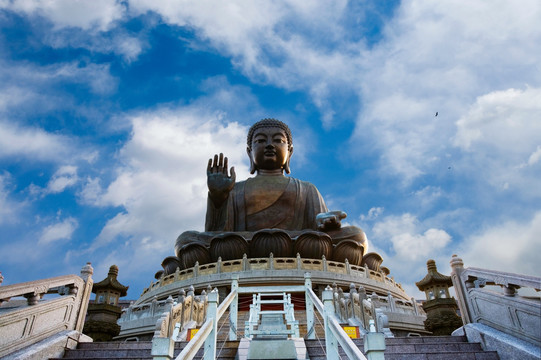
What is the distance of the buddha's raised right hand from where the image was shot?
1720 centimetres

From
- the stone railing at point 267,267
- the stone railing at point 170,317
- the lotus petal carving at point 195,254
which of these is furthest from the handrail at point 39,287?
the lotus petal carving at point 195,254

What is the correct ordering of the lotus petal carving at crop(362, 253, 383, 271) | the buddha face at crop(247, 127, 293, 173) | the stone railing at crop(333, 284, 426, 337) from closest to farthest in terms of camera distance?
the stone railing at crop(333, 284, 426, 337)
the lotus petal carving at crop(362, 253, 383, 271)
the buddha face at crop(247, 127, 293, 173)

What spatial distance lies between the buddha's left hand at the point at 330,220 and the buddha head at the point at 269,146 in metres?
4.44

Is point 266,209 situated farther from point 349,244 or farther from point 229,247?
point 349,244

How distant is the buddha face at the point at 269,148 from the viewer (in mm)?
19938

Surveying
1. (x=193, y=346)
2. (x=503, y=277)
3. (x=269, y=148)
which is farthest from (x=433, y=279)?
(x=193, y=346)

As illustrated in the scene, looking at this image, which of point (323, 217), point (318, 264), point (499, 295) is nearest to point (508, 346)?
point (499, 295)

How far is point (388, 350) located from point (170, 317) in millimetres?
2498

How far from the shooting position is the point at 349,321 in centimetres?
675

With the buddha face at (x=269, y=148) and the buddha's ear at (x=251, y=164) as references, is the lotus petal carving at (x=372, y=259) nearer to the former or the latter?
the buddha face at (x=269, y=148)

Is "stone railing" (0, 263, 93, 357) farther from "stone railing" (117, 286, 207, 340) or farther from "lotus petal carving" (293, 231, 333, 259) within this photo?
"lotus petal carving" (293, 231, 333, 259)

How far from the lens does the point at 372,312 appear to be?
5520 millimetres

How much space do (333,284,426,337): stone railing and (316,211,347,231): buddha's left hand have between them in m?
4.42


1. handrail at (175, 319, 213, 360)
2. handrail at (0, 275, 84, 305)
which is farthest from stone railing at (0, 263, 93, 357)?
handrail at (175, 319, 213, 360)
